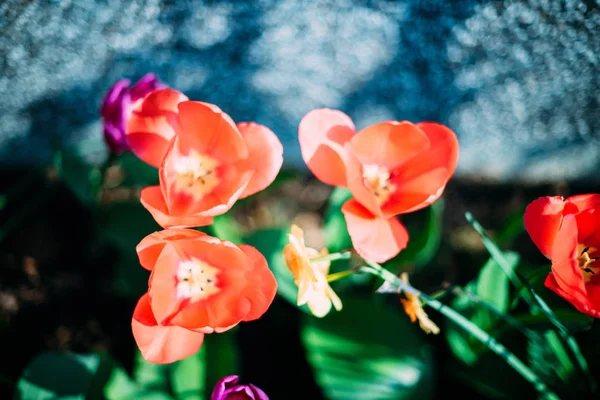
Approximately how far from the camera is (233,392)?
0.57m

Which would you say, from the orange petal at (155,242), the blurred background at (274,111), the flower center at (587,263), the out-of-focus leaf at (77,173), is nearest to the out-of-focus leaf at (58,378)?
the blurred background at (274,111)

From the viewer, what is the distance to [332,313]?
0.91 m

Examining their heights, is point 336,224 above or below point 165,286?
below

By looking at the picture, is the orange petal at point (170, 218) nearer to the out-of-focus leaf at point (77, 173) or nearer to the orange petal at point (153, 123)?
the orange petal at point (153, 123)

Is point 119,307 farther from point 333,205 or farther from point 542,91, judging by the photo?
point 542,91

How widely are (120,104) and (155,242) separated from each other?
0.83 ft

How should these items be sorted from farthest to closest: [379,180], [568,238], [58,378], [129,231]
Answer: [129,231] → [58,378] → [379,180] → [568,238]

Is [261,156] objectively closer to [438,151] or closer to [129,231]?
[438,151]

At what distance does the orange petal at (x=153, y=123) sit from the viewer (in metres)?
0.62

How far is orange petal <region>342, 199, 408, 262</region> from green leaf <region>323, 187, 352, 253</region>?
24 cm

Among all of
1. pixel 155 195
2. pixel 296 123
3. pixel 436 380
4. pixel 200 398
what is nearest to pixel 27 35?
pixel 155 195

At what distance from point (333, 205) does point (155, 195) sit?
365 millimetres

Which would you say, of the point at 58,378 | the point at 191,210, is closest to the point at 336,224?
the point at 191,210

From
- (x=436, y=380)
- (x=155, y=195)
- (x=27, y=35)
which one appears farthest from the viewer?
(x=436, y=380)
